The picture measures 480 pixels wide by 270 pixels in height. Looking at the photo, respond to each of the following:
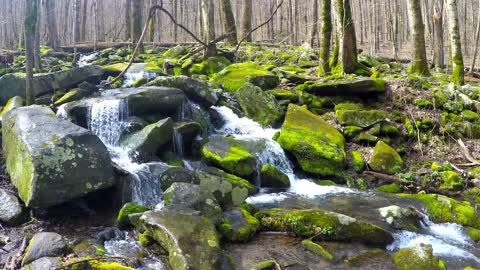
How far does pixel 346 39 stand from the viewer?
12.8 meters

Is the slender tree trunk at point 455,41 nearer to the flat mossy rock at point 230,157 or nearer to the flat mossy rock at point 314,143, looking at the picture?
the flat mossy rock at point 314,143

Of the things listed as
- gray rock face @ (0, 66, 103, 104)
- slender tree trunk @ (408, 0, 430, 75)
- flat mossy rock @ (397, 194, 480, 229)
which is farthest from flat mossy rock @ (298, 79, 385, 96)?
gray rock face @ (0, 66, 103, 104)

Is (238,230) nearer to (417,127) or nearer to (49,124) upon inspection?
(49,124)

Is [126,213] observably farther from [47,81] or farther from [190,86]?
[47,81]

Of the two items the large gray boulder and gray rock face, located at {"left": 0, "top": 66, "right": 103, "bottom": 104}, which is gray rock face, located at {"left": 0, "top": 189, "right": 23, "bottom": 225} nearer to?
the large gray boulder

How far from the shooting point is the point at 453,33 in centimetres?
1207

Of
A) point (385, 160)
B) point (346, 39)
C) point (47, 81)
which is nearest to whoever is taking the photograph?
point (385, 160)

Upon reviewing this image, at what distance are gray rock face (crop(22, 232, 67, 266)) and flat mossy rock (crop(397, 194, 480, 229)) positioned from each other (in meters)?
5.97

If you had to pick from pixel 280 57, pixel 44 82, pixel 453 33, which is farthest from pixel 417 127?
pixel 44 82

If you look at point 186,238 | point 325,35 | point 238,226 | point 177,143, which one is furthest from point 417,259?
point 325,35

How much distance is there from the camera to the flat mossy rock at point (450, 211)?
6902 mm

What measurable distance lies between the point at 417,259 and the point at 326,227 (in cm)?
138

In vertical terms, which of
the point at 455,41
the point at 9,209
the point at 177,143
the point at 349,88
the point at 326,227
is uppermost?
the point at 455,41

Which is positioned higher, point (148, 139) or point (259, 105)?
point (259, 105)
